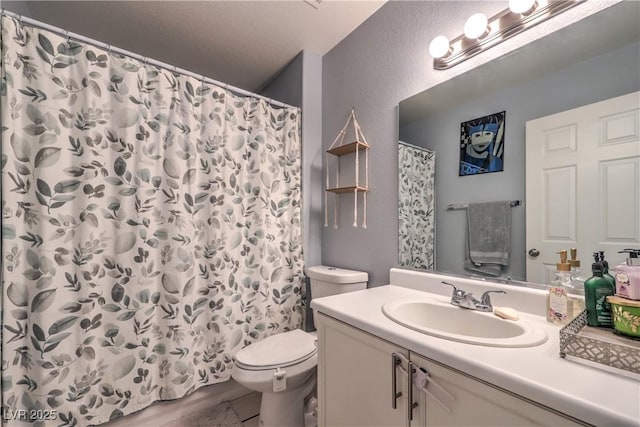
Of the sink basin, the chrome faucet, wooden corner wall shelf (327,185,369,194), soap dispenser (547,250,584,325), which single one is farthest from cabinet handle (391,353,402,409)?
wooden corner wall shelf (327,185,369,194)

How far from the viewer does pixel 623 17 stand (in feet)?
2.61

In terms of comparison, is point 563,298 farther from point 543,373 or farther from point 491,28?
point 491,28

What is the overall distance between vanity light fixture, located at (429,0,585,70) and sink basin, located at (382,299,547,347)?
1.07 m

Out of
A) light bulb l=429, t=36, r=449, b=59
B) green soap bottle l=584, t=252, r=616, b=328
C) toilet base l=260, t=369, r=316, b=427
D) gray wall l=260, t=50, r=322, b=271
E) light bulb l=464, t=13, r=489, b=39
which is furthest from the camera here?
gray wall l=260, t=50, r=322, b=271

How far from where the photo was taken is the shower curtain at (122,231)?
1.11 meters

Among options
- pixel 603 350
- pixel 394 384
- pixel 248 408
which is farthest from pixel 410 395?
pixel 248 408

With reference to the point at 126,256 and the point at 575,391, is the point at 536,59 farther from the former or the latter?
the point at 126,256

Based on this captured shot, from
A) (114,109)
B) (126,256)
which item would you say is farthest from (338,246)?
(114,109)

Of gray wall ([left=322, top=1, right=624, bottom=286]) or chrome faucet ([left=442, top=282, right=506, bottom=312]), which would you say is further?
gray wall ([left=322, top=1, right=624, bottom=286])

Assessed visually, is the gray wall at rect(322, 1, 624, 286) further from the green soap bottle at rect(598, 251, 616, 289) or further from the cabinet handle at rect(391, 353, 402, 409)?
the cabinet handle at rect(391, 353, 402, 409)

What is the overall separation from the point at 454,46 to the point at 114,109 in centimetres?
166

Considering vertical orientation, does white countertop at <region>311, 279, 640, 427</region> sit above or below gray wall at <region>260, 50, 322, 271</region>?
below

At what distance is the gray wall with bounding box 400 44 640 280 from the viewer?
2.67ft

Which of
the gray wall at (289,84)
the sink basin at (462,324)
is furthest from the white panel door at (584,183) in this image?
the gray wall at (289,84)
